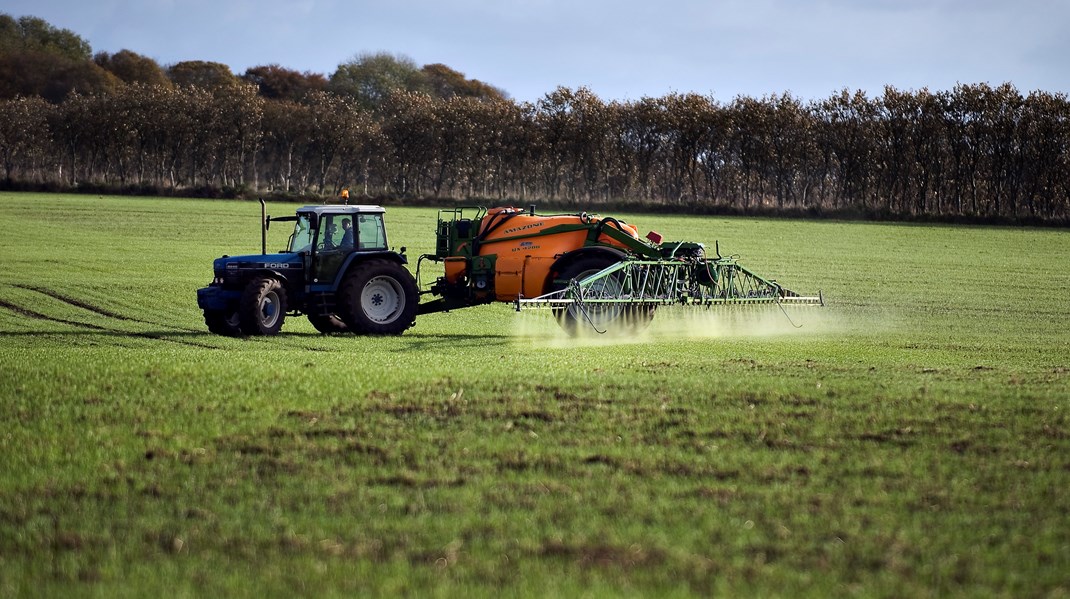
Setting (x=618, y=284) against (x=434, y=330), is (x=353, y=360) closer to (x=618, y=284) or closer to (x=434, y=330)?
(x=618, y=284)

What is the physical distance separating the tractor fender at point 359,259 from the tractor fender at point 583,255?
2.70 metres

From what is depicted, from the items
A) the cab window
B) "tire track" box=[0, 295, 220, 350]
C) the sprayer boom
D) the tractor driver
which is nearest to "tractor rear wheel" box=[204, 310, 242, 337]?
"tire track" box=[0, 295, 220, 350]

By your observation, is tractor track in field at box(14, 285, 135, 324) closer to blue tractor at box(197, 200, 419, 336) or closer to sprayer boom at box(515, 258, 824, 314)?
blue tractor at box(197, 200, 419, 336)

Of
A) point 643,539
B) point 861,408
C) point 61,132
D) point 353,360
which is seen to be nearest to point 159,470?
point 643,539

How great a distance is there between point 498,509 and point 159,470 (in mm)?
2685

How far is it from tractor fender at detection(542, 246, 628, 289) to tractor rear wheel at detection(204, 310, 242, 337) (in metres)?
5.65

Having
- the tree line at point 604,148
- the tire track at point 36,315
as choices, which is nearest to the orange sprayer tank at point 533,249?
the tire track at point 36,315

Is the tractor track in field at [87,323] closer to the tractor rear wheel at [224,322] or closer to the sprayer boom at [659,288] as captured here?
the tractor rear wheel at [224,322]

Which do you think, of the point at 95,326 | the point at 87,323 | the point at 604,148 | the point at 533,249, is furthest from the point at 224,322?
the point at 604,148

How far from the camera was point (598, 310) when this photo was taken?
2166 cm

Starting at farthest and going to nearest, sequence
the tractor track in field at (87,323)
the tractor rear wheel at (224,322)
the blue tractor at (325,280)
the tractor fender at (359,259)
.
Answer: the tractor fender at (359,259) < the tractor rear wheel at (224,322) < the tractor track in field at (87,323) < the blue tractor at (325,280)

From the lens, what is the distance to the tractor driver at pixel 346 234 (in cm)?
2164

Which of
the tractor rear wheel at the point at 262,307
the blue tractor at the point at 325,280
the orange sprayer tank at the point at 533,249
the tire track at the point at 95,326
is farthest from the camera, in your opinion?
the orange sprayer tank at the point at 533,249

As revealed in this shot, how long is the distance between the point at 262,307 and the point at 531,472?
504 inches
